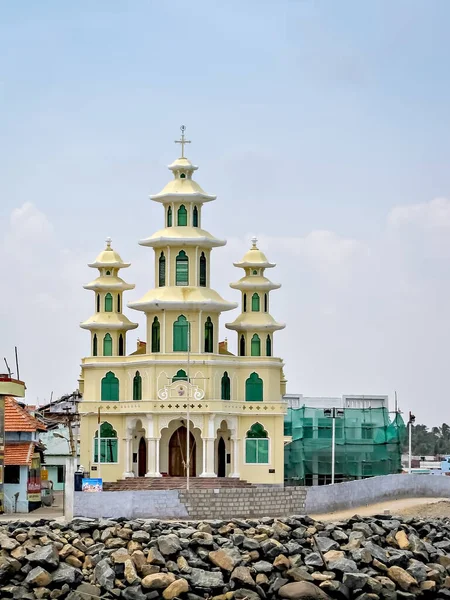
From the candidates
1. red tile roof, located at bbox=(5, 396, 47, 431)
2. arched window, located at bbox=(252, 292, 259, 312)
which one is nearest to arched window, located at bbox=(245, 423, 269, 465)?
arched window, located at bbox=(252, 292, 259, 312)

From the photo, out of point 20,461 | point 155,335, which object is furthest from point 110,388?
point 20,461

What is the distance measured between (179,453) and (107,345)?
5.79 m

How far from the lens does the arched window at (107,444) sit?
73000 mm

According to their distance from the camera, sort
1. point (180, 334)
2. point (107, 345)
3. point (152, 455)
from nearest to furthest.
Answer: point (152, 455) → point (180, 334) → point (107, 345)

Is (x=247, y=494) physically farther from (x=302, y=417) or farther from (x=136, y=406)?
(x=302, y=417)

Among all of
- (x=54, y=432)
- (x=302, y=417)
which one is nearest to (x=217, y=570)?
(x=302, y=417)

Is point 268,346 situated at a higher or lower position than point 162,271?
lower

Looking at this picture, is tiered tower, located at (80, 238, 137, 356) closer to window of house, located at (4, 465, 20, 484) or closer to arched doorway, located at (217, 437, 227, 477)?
arched doorway, located at (217, 437, 227, 477)

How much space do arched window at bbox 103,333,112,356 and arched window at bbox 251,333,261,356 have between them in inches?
240

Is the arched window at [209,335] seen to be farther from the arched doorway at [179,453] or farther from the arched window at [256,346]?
the arched doorway at [179,453]

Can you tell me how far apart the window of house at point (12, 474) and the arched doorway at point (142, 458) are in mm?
8220

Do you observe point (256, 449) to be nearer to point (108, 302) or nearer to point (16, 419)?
point (108, 302)

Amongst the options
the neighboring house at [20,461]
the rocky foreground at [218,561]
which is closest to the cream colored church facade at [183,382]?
the neighboring house at [20,461]

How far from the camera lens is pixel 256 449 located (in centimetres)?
7294
